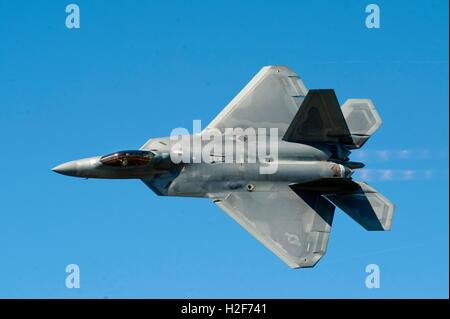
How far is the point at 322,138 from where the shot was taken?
2786 centimetres

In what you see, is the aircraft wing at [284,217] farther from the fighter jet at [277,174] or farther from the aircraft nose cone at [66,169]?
the aircraft nose cone at [66,169]

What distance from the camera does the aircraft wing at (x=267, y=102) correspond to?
2883cm

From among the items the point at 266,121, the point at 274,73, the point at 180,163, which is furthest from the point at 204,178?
the point at 274,73

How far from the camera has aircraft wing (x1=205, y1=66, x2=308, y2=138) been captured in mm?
28828

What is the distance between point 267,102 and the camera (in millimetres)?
29281

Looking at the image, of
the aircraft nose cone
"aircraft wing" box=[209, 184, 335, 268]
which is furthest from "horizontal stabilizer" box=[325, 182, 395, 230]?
the aircraft nose cone

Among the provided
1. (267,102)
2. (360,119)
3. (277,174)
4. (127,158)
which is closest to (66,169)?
(127,158)

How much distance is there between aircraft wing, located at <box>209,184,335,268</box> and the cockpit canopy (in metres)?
2.43

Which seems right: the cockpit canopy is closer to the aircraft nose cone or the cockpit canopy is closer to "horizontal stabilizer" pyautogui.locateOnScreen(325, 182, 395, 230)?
the aircraft nose cone

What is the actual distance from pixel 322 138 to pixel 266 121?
2.07m

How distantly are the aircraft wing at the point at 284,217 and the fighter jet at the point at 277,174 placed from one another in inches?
1.2

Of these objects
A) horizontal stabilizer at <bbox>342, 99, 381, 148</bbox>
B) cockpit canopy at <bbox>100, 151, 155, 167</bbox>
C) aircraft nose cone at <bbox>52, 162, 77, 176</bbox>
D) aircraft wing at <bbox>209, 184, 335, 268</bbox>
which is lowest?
aircraft wing at <bbox>209, 184, 335, 268</bbox>

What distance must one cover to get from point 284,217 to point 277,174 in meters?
1.38

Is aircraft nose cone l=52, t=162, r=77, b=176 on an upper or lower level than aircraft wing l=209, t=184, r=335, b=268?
upper
